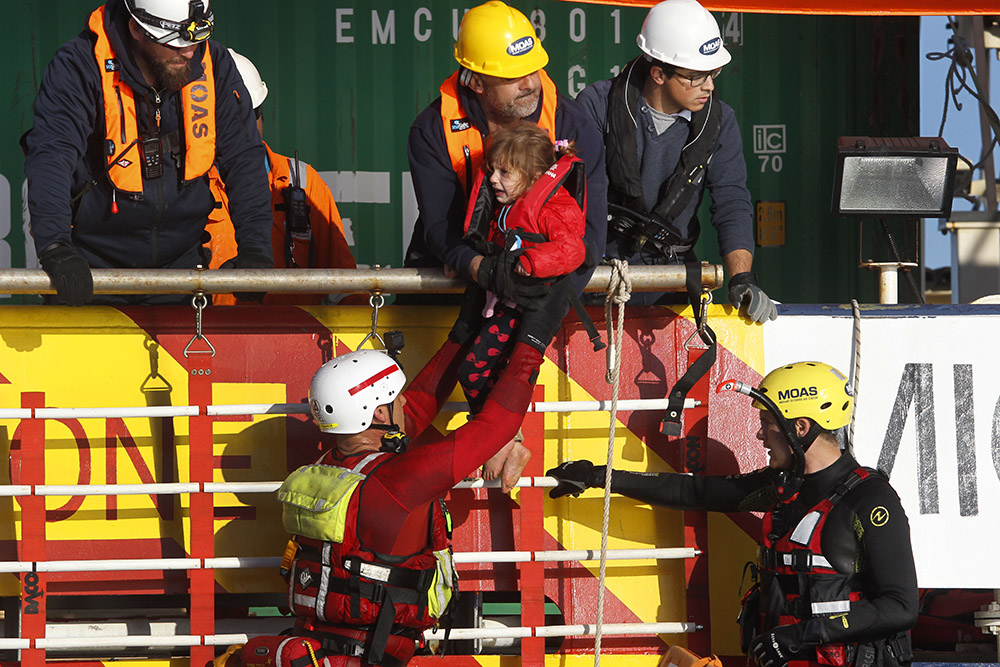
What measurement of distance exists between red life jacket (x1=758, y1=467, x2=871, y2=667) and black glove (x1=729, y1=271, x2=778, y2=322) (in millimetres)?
737

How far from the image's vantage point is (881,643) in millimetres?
3992

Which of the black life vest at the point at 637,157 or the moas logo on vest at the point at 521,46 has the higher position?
the moas logo on vest at the point at 521,46

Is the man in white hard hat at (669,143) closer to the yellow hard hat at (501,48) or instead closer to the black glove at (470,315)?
the yellow hard hat at (501,48)

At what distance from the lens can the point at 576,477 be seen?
171 inches

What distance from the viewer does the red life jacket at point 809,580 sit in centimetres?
396

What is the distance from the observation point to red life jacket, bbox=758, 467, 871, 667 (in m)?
3.96

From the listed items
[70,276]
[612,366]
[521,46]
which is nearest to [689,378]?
[612,366]

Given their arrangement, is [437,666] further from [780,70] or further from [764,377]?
[780,70]

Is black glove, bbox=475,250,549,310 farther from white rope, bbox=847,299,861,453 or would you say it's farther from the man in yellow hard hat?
white rope, bbox=847,299,861,453

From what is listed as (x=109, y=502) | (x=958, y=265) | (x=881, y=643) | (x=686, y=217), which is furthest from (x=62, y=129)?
(x=958, y=265)

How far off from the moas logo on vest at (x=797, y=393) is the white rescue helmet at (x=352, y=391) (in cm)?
147

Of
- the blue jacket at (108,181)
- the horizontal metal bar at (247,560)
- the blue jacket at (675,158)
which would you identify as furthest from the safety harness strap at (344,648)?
the blue jacket at (675,158)

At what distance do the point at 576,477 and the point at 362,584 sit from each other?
1024 mm

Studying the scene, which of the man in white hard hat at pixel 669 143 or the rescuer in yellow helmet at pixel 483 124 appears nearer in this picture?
the rescuer in yellow helmet at pixel 483 124
